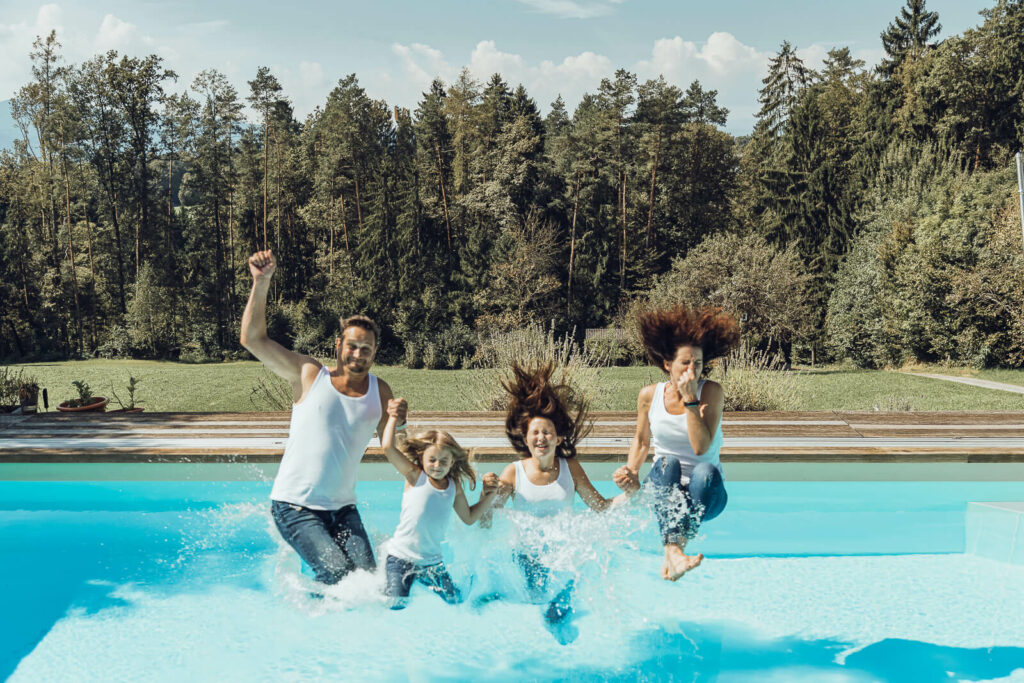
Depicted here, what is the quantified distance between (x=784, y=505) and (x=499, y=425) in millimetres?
2867

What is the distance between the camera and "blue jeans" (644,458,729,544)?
12.3ft

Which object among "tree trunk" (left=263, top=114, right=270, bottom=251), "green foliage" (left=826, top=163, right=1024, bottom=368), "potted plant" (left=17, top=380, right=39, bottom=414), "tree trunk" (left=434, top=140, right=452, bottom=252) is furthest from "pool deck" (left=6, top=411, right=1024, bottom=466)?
"tree trunk" (left=263, top=114, right=270, bottom=251)

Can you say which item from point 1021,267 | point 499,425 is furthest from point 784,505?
point 1021,267

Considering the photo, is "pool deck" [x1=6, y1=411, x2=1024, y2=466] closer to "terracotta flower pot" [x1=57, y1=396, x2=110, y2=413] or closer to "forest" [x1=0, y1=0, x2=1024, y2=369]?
"terracotta flower pot" [x1=57, y1=396, x2=110, y2=413]

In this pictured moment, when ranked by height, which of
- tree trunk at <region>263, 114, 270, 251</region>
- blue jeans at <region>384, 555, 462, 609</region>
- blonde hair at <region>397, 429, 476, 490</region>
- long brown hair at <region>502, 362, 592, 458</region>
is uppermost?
tree trunk at <region>263, 114, 270, 251</region>

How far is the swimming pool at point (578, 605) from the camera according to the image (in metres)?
4.09

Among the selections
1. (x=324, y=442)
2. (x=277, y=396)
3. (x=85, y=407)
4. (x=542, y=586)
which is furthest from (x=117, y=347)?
(x=324, y=442)

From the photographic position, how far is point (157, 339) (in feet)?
89.5

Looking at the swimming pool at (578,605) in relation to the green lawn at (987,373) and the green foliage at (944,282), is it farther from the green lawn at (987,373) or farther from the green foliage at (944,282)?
the green foliage at (944,282)

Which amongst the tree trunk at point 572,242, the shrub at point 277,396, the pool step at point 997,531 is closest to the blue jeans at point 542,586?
the pool step at point 997,531

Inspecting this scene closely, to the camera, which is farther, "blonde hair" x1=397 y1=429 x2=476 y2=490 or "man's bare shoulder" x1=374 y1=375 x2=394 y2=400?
"blonde hair" x1=397 y1=429 x2=476 y2=490

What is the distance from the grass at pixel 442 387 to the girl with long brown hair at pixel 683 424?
21.7 ft

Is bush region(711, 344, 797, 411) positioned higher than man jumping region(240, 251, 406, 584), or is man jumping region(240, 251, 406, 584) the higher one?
man jumping region(240, 251, 406, 584)

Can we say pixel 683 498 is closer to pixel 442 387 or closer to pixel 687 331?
pixel 687 331
